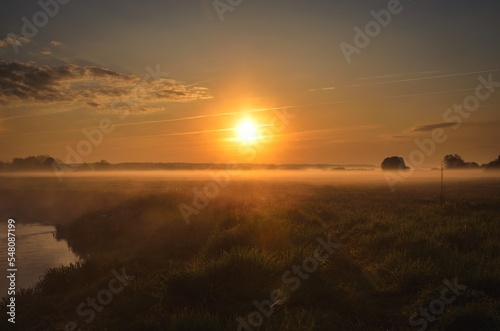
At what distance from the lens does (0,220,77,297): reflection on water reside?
17394 millimetres

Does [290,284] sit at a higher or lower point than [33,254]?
lower

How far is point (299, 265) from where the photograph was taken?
1183 centimetres

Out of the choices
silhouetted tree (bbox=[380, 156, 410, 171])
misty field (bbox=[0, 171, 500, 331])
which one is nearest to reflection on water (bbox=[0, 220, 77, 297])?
misty field (bbox=[0, 171, 500, 331])

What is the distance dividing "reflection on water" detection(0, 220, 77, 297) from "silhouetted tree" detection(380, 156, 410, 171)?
456 ft

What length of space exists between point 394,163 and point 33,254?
14864 centimetres

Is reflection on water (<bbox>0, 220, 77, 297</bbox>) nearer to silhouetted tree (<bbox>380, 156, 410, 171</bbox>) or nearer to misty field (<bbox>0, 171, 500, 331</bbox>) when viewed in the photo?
misty field (<bbox>0, 171, 500, 331</bbox>)

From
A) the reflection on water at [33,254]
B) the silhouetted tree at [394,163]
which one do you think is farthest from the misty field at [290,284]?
the silhouetted tree at [394,163]

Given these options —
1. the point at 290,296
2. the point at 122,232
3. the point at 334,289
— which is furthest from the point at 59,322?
the point at 122,232

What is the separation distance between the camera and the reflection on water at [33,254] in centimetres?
1739

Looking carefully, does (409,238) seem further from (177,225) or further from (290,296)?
(177,225)

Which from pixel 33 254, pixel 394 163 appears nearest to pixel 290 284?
pixel 33 254

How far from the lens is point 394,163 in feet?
505

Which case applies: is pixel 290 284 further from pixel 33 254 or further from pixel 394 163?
pixel 394 163

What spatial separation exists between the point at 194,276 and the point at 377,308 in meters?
4.74
